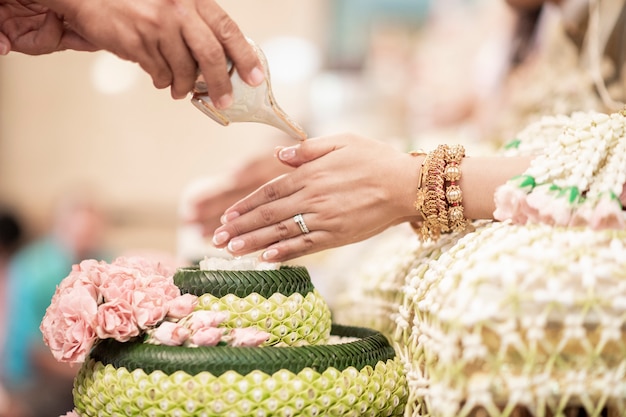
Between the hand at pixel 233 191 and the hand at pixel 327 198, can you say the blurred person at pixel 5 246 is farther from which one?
the hand at pixel 327 198

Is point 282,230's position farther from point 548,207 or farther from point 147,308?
point 548,207

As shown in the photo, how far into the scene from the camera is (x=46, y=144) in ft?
16.3

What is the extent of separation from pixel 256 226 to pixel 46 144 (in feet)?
14.4

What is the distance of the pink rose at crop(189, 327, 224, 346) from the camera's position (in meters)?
0.75

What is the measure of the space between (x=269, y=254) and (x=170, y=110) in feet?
12.8

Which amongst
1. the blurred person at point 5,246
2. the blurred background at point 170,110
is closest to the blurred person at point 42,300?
the blurred person at point 5,246

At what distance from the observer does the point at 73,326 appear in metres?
0.80

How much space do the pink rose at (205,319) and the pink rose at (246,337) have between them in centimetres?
2

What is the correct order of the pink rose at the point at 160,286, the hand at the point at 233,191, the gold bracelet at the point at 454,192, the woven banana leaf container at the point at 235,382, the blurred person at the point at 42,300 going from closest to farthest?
the woven banana leaf container at the point at 235,382, the pink rose at the point at 160,286, the gold bracelet at the point at 454,192, the hand at the point at 233,191, the blurred person at the point at 42,300

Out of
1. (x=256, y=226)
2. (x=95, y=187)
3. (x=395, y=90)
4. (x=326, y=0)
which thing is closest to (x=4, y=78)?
(x=95, y=187)

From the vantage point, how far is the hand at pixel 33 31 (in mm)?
998

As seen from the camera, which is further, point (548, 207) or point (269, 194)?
point (269, 194)

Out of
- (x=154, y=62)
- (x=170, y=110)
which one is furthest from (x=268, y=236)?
(x=170, y=110)

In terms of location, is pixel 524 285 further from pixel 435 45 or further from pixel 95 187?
pixel 95 187
